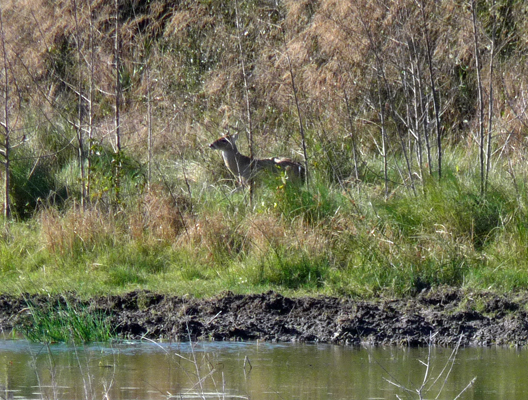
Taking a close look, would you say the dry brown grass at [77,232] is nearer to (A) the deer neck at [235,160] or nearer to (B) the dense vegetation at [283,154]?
(B) the dense vegetation at [283,154]

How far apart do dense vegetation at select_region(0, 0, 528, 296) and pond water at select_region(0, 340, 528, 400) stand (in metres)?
1.57

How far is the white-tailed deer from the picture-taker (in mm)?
11539

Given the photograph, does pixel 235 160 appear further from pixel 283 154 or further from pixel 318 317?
pixel 318 317

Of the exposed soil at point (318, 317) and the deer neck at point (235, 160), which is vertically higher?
the deer neck at point (235, 160)

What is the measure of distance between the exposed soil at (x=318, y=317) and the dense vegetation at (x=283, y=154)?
1.62 ft

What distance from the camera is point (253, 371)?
576 centimetres

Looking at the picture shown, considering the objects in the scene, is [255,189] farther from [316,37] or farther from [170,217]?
[316,37]

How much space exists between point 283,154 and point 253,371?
8.80 m

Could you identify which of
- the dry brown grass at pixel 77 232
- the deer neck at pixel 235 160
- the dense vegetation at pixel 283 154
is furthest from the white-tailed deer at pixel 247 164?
the dry brown grass at pixel 77 232

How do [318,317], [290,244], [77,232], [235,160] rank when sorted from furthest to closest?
1. [235,160]
2. [77,232]
3. [290,244]
4. [318,317]

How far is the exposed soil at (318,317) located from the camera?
22.1ft

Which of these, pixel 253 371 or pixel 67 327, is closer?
pixel 253 371

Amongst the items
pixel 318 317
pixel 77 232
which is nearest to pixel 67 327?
pixel 318 317

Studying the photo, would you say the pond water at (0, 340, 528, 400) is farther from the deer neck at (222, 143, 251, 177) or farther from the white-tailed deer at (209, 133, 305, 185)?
the deer neck at (222, 143, 251, 177)
